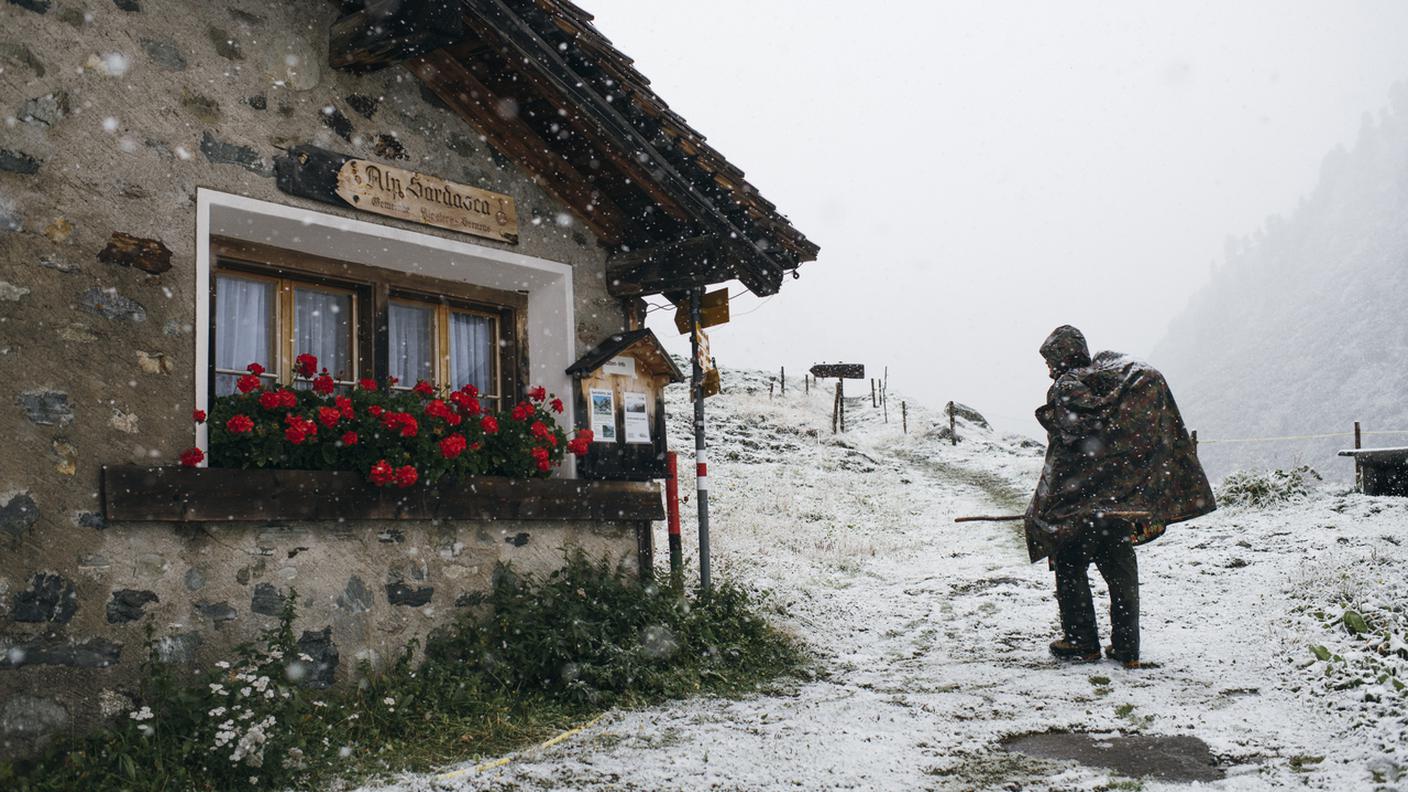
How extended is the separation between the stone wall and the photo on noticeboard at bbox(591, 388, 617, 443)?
1.40 meters

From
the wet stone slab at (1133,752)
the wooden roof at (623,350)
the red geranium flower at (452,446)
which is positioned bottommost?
the wet stone slab at (1133,752)

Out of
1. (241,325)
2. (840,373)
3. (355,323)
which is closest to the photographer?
(241,325)

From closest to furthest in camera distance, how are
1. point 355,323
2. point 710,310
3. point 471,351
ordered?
point 355,323 → point 471,351 → point 710,310

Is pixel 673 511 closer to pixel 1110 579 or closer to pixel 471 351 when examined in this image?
pixel 471 351

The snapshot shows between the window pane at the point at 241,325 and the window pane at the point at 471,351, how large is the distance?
1.25 metres

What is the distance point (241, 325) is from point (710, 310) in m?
3.35

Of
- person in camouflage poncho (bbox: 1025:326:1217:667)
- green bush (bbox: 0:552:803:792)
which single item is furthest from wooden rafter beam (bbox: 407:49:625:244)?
person in camouflage poncho (bbox: 1025:326:1217:667)

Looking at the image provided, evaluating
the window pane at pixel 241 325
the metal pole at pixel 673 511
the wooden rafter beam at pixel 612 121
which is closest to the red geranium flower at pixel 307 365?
the window pane at pixel 241 325

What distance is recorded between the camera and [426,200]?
6211 mm

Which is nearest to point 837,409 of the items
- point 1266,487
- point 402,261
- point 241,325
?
point 1266,487

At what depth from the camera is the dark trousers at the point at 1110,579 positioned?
5926 millimetres

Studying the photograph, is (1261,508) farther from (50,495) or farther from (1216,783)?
(50,495)

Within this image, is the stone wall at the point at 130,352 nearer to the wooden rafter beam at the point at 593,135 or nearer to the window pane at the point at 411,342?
the wooden rafter beam at the point at 593,135

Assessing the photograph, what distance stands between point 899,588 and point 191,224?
7120 millimetres
